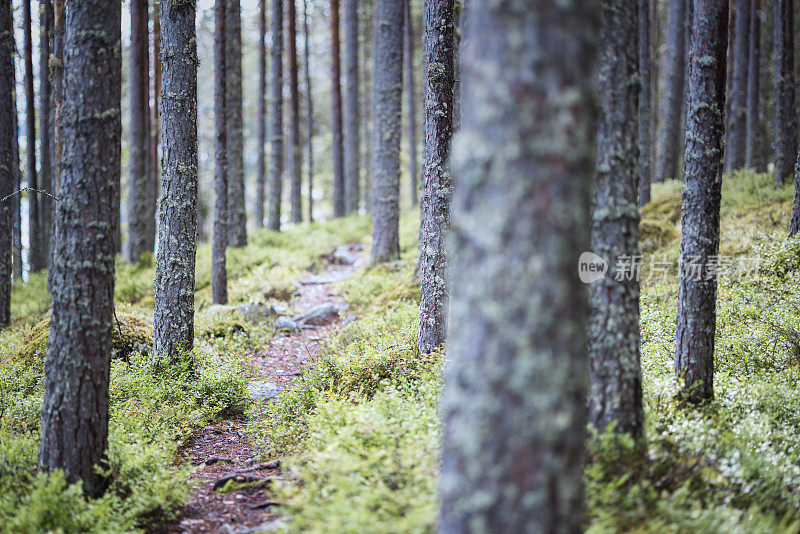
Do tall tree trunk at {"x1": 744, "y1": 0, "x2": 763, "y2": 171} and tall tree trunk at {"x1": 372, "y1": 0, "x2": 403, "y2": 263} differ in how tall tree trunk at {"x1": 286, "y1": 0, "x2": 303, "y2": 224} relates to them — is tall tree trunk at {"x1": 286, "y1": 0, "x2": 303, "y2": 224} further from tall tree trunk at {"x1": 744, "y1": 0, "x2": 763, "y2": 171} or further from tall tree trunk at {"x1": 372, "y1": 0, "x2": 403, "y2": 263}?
tall tree trunk at {"x1": 744, "y1": 0, "x2": 763, "y2": 171}

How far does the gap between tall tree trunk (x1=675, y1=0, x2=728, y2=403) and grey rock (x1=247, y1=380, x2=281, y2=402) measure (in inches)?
204

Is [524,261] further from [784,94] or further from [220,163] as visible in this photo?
[784,94]

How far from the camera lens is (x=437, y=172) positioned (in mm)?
6770

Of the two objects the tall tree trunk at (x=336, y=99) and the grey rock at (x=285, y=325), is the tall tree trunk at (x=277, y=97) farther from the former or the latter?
the grey rock at (x=285, y=325)

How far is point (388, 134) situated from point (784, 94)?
10538 millimetres

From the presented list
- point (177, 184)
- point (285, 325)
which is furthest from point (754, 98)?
point (177, 184)

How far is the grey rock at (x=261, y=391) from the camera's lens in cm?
737

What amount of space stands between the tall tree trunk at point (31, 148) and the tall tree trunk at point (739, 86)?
21.9 metres

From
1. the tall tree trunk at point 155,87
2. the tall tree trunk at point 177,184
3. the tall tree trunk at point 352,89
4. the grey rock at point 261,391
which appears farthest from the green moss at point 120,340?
the tall tree trunk at point 352,89

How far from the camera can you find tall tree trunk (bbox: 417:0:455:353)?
6.74 meters


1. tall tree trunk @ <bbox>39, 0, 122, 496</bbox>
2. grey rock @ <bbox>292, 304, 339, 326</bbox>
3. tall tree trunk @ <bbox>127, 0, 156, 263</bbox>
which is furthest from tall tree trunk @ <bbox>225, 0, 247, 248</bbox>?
tall tree trunk @ <bbox>39, 0, 122, 496</bbox>

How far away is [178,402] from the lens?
6.52 m

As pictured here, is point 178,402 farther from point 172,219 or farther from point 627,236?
point 627,236

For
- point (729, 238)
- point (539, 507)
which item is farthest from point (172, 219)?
point (729, 238)
